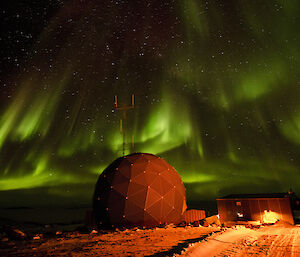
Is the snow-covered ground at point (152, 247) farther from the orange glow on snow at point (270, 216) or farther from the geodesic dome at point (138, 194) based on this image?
the orange glow on snow at point (270, 216)

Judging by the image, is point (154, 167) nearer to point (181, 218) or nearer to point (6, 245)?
point (181, 218)

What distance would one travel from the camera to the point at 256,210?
75.0 feet

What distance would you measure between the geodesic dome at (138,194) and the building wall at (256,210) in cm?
1348

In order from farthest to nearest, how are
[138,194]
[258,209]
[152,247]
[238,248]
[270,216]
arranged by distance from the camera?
1. [258,209]
2. [270,216]
3. [138,194]
4. [152,247]
5. [238,248]

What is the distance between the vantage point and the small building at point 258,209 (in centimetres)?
2175

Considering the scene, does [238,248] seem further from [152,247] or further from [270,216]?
[270,216]

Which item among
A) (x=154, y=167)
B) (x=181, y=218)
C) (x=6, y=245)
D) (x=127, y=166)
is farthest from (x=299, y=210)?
(x=6, y=245)

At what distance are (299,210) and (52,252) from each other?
Result: 30.1 m

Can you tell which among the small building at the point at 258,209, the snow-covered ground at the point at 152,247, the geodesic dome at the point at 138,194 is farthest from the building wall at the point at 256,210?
the snow-covered ground at the point at 152,247

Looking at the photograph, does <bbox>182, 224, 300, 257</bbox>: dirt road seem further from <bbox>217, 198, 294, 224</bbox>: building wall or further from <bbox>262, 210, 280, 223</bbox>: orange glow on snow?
<bbox>217, 198, 294, 224</bbox>: building wall

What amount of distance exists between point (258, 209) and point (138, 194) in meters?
17.8

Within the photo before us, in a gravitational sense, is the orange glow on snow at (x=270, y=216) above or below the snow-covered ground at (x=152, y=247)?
below

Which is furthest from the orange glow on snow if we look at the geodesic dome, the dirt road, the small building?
the dirt road

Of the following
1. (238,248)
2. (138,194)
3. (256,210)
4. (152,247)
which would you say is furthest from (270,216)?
(152,247)
